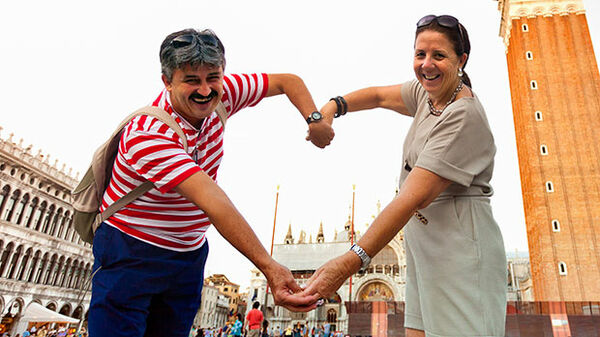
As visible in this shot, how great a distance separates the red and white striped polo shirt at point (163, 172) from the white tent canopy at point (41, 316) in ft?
78.7

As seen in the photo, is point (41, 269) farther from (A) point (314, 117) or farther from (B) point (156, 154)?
(B) point (156, 154)

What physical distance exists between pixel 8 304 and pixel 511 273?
5225cm

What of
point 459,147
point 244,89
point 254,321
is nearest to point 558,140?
point 254,321

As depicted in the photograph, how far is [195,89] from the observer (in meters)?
1.53

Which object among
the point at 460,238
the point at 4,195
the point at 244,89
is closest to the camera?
the point at 460,238

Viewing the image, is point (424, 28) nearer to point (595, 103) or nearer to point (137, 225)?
point (137, 225)

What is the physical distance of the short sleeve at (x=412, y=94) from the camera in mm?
2018

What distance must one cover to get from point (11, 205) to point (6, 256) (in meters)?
3.09

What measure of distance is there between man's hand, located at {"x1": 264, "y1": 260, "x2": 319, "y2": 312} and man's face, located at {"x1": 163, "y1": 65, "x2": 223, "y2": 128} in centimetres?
72

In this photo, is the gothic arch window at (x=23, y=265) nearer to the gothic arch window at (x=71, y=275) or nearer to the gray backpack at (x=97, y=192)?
the gothic arch window at (x=71, y=275)

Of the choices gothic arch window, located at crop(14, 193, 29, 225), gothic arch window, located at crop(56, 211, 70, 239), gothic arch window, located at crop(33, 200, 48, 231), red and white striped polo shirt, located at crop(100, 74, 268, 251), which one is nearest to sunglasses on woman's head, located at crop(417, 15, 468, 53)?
red and white striped polo shirt, located at crop(100, 74, 268, 251)

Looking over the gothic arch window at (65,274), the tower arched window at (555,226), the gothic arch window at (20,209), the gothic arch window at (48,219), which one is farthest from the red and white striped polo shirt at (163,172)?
the gothic arch window at (65,274)

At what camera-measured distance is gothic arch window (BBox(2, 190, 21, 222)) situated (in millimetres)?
22844

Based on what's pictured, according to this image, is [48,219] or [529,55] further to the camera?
[529,55]
